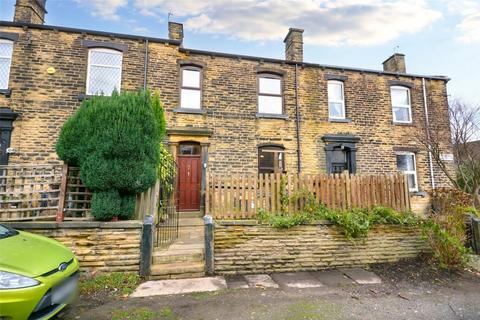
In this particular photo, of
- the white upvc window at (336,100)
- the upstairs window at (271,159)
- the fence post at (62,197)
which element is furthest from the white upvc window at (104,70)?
the white upvc window at (336,100)

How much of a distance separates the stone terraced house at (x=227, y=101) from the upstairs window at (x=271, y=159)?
4cm

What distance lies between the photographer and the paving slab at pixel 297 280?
4.80 m

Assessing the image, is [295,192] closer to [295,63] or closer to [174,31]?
[295,63]

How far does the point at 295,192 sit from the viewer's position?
20.4 feet

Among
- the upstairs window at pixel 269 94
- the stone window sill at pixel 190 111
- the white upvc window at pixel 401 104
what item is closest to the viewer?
the stone window sill at pixel 190 111

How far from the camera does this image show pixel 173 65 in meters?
10.4

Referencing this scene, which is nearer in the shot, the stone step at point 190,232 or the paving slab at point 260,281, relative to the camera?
the paving slab at point 260,281

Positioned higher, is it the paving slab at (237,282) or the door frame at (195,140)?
the door frame at (195,140)

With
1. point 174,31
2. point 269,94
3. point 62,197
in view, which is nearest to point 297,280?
point 62,197

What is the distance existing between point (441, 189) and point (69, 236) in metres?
13.7

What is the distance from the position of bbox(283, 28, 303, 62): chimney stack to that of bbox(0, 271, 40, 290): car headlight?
465 inches

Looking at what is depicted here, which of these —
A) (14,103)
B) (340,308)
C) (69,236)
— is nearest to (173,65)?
(14,103)

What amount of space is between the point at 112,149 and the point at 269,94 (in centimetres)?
775

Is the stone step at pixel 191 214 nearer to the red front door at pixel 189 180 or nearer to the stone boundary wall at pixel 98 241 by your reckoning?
the red front door at pixel 189 180
